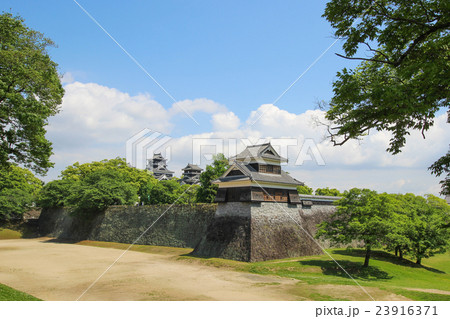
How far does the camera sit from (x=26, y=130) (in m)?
16.6

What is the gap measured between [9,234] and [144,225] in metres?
25.3

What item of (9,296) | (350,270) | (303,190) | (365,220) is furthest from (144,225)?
(303,190)

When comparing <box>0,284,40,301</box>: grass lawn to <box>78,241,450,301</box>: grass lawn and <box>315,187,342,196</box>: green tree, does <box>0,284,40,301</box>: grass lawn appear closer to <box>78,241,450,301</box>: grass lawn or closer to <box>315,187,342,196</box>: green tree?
<box>78,241,450,301</box>: grass lawn

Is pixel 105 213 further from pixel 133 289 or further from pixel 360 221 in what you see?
pixel 360 221

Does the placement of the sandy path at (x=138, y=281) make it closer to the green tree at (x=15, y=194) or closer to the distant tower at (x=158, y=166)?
the green tree at (x=15, y=194)

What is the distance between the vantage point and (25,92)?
1595 centimetres

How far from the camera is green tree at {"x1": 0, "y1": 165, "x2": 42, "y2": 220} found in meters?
47.2

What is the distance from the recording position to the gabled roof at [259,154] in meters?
24.7

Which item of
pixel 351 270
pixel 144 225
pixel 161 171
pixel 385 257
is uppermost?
pixel 161 171

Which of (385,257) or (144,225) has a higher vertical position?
(144,225)

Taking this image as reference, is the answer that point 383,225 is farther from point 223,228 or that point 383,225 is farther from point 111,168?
point 111,168

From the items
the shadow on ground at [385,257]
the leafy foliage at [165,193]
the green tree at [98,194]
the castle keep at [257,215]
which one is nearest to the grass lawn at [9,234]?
the green tree at [98,194]

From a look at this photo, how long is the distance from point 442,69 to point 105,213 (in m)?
39.0

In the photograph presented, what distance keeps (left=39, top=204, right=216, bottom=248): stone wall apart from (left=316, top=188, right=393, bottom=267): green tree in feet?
A: 40.6
